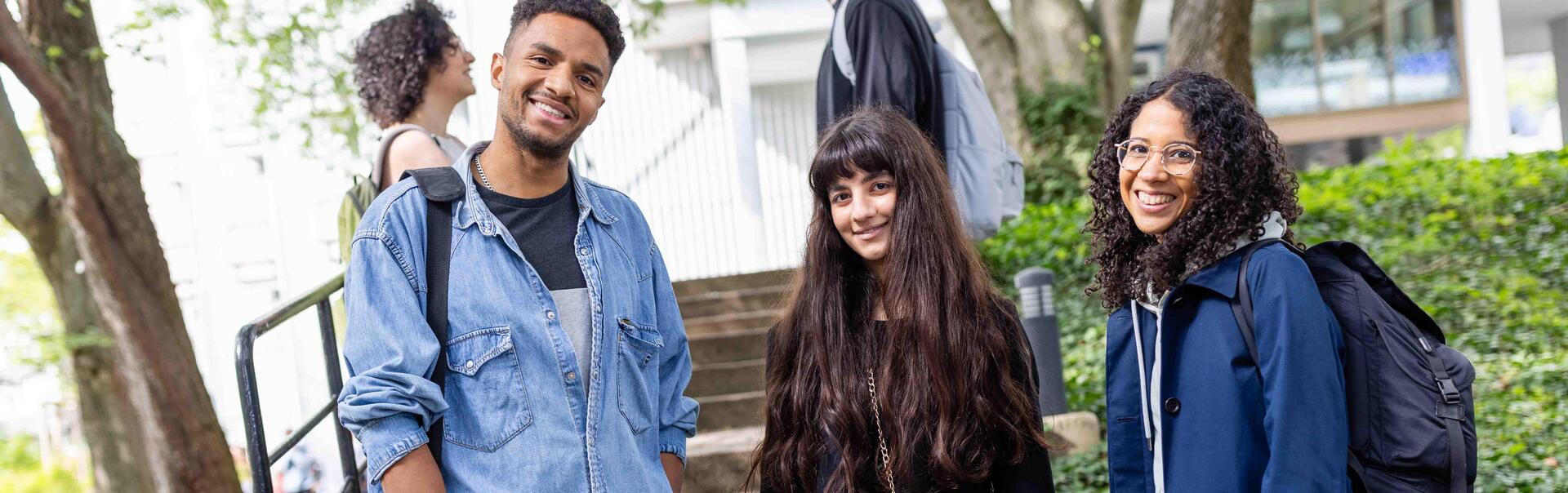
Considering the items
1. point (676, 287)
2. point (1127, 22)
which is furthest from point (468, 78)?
point (1127, 22)

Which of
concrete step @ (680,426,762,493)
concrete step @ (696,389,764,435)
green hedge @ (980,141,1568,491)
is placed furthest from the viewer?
concrete step @ (696,389,764,435)

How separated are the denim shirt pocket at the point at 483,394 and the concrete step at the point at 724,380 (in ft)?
13.6

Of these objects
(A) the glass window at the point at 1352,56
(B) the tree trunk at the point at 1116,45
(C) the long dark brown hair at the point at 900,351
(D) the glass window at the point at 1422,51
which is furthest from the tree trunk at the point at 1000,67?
(D) the glass window at the point at 1422,51

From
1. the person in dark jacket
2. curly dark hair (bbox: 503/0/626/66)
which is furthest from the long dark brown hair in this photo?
the person in dark jacket

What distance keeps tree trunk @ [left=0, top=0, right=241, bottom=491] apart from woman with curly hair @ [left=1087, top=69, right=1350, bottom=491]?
4569 millimetres

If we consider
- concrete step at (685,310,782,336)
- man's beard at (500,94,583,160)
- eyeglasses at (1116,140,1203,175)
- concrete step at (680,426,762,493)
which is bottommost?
concrete step at (680,426,762,493)

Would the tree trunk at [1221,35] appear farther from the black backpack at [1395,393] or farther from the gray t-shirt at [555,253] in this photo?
the gray t-shirt at [555,253]

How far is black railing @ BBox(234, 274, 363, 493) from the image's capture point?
3.22 metres

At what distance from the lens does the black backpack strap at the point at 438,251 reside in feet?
7.06

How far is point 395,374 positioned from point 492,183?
49 cm

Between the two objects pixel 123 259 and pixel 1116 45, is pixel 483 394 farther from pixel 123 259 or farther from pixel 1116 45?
pixel 1116 45

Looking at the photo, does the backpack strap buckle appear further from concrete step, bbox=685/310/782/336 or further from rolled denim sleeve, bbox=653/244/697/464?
concrete step, bbox=685/310/782/336

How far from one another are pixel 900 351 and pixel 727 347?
424 centimetres

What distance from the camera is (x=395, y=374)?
203 cm
